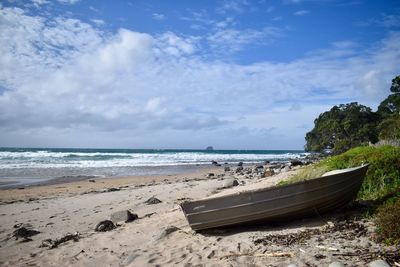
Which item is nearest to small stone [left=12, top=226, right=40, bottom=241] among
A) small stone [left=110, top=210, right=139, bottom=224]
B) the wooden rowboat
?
small stone [left=110, top=210, right=139, bottom=224]

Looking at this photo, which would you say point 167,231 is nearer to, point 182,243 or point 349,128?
point 182,243

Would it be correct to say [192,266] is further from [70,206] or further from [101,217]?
[70,206]

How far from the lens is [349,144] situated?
117 ft

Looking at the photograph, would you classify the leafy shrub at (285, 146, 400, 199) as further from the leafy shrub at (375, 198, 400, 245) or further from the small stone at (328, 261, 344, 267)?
the small stone at (328, 261, 344, 267)

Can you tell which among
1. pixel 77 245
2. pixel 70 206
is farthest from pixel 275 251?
pixel 70 206

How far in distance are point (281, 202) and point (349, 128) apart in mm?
38685

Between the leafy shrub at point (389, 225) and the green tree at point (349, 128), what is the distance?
98.7 feet

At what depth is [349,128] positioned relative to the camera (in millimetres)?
41219

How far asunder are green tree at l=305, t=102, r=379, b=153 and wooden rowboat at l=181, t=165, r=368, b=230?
29.1m

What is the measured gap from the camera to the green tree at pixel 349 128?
36844 mm

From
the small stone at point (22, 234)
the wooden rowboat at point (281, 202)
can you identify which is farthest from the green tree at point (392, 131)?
the small stone at point (22, 234)

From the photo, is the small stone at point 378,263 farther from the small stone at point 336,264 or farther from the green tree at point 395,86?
the green tree at point 395,86

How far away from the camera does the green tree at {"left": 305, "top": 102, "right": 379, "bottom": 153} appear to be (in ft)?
121

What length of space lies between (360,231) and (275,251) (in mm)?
1735
